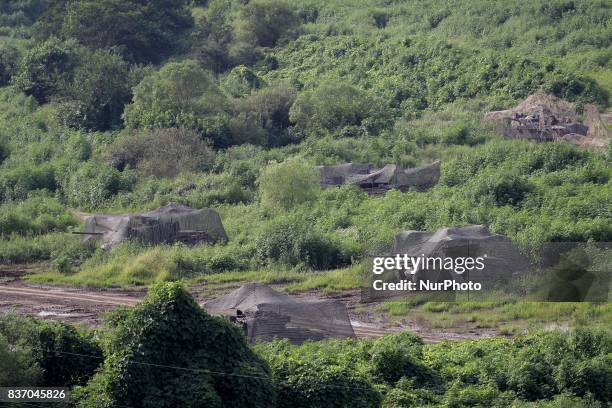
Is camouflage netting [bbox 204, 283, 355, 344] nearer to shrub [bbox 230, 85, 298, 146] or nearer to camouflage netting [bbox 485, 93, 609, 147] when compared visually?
camouflage netting [bbox 485, 93, 609, 147]

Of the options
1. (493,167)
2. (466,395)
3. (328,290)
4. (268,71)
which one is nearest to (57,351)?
(466,395)

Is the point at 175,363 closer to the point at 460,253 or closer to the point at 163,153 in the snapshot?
the point at 460,253

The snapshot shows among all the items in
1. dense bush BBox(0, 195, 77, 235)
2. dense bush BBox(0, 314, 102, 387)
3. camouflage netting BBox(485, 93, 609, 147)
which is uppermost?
dense bush BBox(0, 314, 102, 387)

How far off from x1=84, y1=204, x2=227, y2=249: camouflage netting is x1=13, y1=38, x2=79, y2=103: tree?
634 inches

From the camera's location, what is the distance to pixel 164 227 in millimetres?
27828

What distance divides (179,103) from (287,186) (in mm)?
9386

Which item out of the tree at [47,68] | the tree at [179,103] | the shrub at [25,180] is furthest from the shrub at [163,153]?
the tree at [47,68]

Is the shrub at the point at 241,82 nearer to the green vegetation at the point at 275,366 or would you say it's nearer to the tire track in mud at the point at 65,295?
the tire track in mud at the point at 65,295

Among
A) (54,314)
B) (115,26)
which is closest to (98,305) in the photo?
(54,314)

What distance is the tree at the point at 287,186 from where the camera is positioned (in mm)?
30469

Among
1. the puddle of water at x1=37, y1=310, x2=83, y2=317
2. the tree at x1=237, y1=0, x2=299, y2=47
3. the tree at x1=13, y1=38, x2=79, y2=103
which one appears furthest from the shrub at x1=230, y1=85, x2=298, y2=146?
the puddle of water at x1=37, y1=310, x2=83, y2=317

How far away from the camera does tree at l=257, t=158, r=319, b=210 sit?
100.0 feet

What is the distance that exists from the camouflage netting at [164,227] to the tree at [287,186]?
239cm

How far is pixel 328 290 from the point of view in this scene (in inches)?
944
